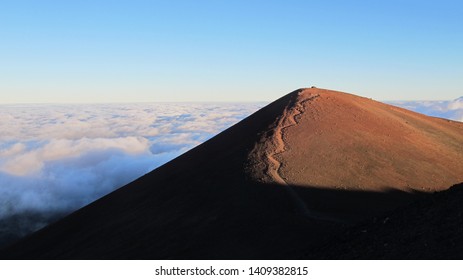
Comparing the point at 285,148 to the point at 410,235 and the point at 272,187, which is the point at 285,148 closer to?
the point at 272,187

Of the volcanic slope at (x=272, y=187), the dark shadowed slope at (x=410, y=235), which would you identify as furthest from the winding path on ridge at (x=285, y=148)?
the dark shadowed slope at (x=410, y=235)

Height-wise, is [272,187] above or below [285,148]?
below

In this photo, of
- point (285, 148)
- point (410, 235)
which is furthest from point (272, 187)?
point (410, 235)

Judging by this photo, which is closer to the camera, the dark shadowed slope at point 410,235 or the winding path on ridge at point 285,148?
the dark shadowed slope at point 410,235

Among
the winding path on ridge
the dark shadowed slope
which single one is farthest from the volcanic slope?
the dark shadowed slope

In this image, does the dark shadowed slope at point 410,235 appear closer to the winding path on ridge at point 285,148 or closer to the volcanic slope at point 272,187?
the volcanic slope at point 272,187

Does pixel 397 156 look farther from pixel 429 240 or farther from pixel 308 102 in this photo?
pixel 429 240

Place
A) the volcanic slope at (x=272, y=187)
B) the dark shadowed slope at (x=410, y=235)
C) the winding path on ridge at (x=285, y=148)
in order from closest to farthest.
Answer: the dark shadowed slope at (x=410, y=235) → the volcanic slope at (x=272, y=187) → the winding path on ridge at (x=285, y=148)

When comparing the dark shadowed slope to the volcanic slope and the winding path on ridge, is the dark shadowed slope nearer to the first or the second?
the volcanic slope

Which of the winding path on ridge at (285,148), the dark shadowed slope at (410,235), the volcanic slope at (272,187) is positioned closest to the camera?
the dark shadowed slope at (410,235)
